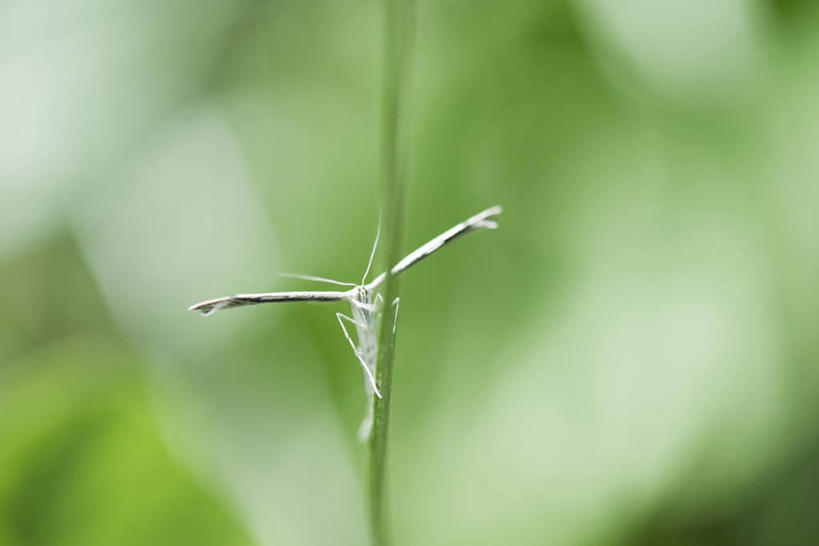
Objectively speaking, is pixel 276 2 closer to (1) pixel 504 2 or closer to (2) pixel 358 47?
(2) pixel 358 47

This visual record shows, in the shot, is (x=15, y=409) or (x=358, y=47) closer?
(x=15, y=409)

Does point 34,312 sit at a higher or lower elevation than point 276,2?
lower

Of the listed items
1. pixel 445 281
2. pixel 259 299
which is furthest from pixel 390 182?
pixel 445 281

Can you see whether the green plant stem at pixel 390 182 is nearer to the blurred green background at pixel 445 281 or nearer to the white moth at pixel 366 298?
the white moth at pixel 366 298

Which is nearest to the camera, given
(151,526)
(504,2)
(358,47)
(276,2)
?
(151,526)

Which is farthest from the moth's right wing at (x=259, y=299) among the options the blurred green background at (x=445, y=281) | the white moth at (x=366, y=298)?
the blurred green background at (x=445, y=281)

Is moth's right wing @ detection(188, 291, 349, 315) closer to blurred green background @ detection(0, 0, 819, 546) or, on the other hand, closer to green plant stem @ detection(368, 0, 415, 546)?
green plant stem @ detection(368, 0, 415, 546)

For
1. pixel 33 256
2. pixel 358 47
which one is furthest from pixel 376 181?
pixel 33 256
